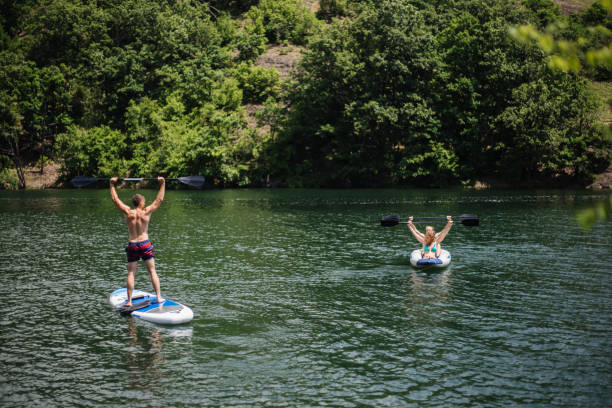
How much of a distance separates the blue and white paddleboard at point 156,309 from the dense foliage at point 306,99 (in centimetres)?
5317

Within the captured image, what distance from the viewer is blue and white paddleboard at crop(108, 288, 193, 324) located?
14.4 metres

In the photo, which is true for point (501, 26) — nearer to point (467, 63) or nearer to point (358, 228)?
point (467, 63)

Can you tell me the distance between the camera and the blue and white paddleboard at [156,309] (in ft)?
47.3

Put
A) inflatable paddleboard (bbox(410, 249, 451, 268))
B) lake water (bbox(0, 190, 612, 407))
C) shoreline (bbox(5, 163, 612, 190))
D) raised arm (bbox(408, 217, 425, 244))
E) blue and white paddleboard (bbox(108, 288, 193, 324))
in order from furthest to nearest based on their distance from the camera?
shoreline (bbox(5, 163, 612, 190)) → raised arm (bbox(408, 217, 425, 244)) → inflatable paddleboard (bbox(410, 249, 451, 268)) → blue and white paddleboard (bbox(108, 288, 193, 324)) → lake water (bbox(0, 190, 612, 407))

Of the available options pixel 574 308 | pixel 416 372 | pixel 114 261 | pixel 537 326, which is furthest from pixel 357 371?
pixel 114 261

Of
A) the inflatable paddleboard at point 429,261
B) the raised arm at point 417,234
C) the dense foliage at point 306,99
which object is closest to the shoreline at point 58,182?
the dense foliage at point 306,99

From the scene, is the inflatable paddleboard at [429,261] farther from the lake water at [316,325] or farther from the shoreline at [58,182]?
the shoreline at [58,182]

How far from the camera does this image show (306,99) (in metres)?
75.8

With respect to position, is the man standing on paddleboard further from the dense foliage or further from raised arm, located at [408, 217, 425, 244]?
→ the dense foliage

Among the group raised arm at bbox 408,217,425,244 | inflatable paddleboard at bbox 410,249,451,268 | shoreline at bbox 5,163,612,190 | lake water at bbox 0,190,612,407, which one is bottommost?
lake water at bbox 0,190,612,407

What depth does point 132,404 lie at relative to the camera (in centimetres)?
984

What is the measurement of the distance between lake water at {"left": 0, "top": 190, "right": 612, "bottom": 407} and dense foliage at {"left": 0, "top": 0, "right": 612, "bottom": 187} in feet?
130

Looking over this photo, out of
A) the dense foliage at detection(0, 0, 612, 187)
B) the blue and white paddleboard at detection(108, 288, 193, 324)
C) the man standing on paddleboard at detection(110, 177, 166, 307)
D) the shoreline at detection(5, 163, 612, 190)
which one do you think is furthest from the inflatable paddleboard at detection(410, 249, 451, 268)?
the shoreline at detection(5, 163, 612, 190)

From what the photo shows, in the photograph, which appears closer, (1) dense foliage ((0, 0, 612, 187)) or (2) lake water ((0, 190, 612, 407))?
(2) lake water ((0, 190, 612, 407))
